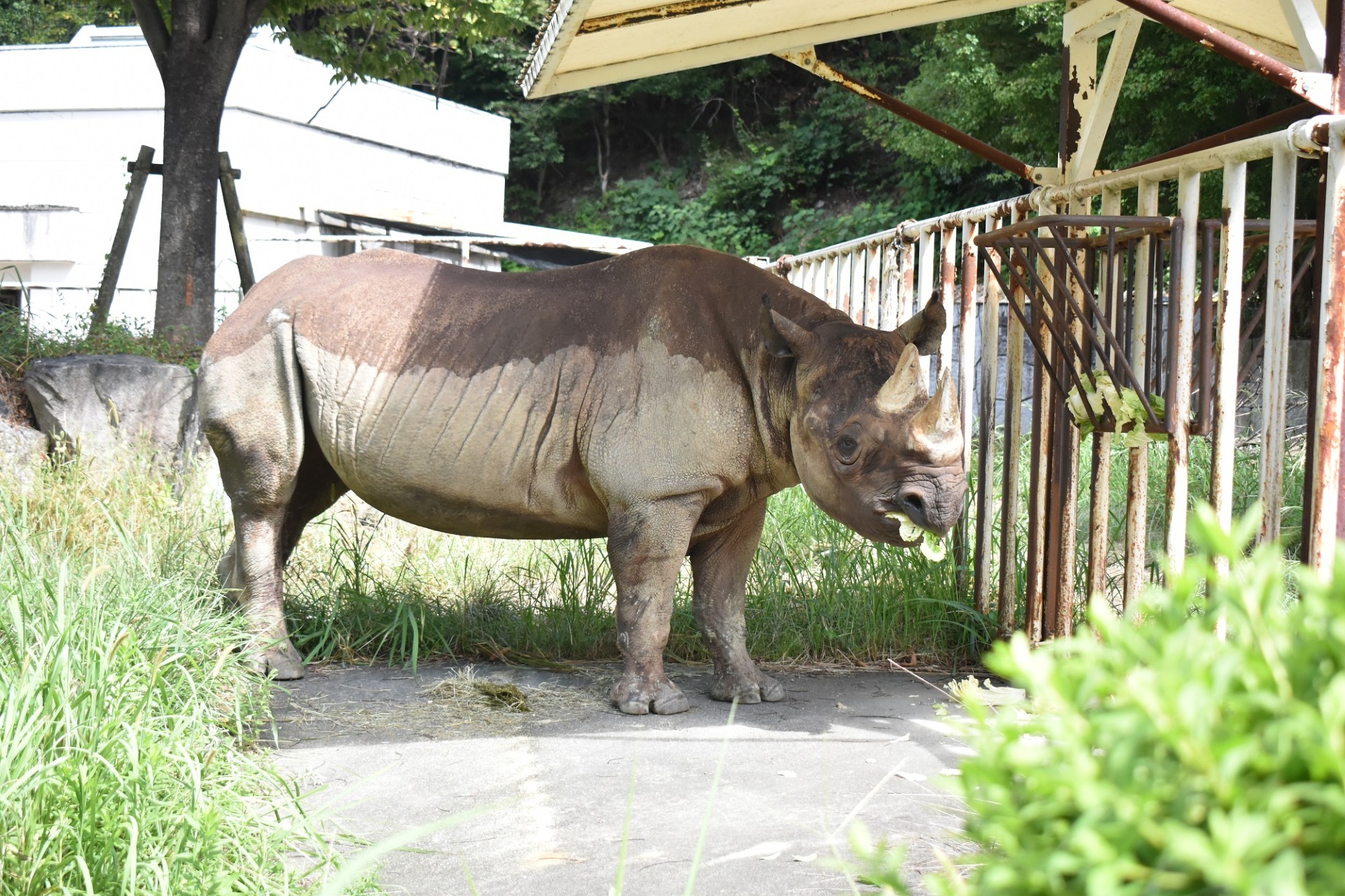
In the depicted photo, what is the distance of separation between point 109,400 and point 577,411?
4523 millimetres

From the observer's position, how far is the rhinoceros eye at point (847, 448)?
4.42 m

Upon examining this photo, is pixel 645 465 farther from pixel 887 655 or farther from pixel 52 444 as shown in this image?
pixel 52 444

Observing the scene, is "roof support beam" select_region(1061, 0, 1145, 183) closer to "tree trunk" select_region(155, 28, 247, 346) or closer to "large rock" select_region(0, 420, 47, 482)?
"large rock" select_region(0, 420, 47, 482)

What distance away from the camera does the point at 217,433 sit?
5.14 meters

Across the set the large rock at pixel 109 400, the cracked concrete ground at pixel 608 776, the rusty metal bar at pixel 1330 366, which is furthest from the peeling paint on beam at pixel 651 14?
the large rock at pixel 109 400

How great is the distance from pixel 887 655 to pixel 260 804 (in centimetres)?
309

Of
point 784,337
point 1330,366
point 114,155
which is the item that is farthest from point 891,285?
point 114,155

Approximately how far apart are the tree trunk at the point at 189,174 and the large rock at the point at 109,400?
131 cm

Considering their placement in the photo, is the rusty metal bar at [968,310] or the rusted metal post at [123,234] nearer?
the rusty metal bar at [968,310]

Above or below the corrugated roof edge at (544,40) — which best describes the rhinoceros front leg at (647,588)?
below

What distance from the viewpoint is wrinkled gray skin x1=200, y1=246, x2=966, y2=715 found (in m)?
4.71

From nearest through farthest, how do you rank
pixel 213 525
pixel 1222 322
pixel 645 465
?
1. pixel 1222 322
2. pixel 645 465
3. pixel 213 525

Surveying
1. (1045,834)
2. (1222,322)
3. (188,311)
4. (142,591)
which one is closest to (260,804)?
(142,591)

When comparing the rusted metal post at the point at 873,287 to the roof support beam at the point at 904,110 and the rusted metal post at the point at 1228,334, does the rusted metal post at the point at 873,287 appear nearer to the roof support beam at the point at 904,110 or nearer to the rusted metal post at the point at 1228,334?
the roof support beam at the point at 904,110
